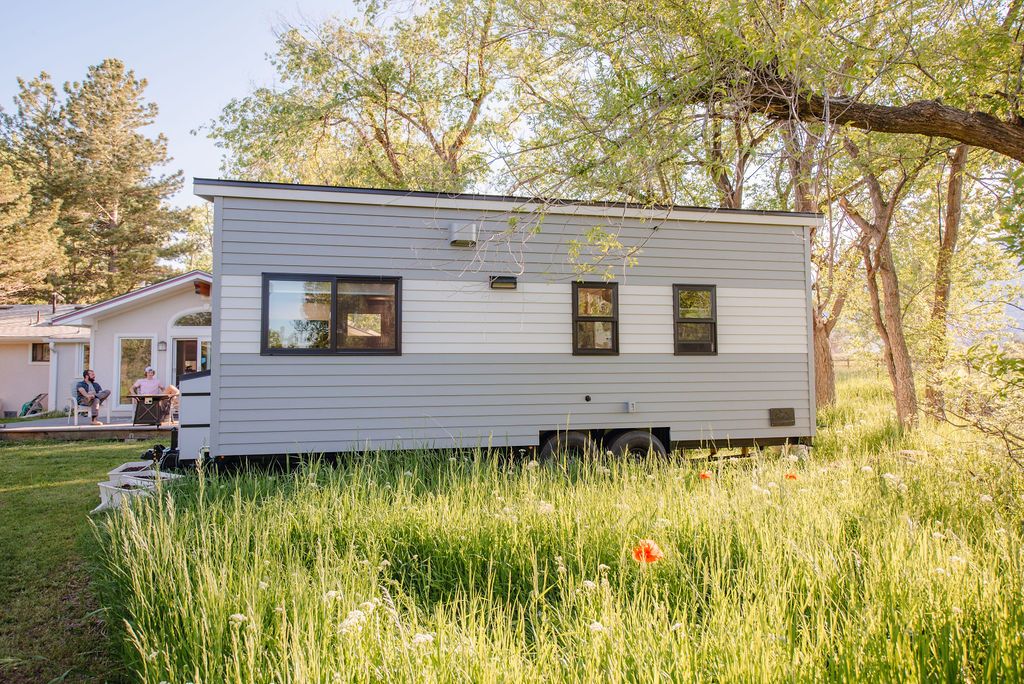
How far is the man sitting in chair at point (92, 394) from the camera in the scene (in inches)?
461

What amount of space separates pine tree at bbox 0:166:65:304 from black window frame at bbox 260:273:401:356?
17543 mm

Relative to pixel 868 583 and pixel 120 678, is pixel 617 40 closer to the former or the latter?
pixel 868 583

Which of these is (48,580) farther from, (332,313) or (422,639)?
(422,639)

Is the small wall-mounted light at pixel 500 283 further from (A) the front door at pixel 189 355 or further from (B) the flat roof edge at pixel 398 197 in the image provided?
(A) the front door at pixel 189 355

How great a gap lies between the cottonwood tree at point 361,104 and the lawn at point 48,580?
24.3ft

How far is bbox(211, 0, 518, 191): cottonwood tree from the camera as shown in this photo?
1223 centimetres

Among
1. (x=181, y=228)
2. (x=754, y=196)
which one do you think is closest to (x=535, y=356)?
(x=754, y=196)

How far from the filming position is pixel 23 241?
61.7ft

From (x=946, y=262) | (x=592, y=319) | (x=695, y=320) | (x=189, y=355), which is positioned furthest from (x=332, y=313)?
(x=189, y=355)

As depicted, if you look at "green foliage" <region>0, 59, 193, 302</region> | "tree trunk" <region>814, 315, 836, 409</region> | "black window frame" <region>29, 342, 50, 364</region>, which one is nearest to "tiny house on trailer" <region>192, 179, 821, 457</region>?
"tree trunk" <region>814, 315, 836, 409</region>

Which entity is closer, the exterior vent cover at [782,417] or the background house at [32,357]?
the exterior vent cover at [782,417]

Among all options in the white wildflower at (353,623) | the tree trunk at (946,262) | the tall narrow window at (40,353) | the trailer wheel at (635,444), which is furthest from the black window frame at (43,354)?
the tree trunk at (946,262)

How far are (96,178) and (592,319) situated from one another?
73.4 feet

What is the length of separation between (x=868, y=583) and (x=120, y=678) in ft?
9.73
